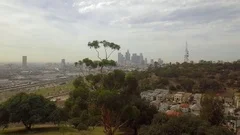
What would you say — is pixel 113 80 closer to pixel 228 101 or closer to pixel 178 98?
pixel 178 98

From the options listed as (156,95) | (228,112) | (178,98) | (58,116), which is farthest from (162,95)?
(58,116)

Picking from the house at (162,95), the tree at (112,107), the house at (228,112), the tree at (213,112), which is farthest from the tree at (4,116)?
the house at (162,95)

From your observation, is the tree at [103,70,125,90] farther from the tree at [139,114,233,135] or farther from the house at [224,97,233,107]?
the house at [224,97,233,107]

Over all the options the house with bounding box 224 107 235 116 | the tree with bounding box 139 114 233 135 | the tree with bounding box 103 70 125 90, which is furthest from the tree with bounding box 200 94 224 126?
the house with bounding box 224 107 235 116

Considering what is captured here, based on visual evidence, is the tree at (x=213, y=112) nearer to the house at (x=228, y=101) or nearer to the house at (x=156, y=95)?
the house at (x=228, y=101)

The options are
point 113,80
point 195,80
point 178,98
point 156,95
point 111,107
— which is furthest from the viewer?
point 195,80

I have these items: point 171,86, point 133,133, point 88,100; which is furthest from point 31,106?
point 171,86

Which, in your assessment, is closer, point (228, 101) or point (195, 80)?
point (228, 101)

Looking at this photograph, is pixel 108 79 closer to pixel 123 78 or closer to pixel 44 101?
pixel 123 78
